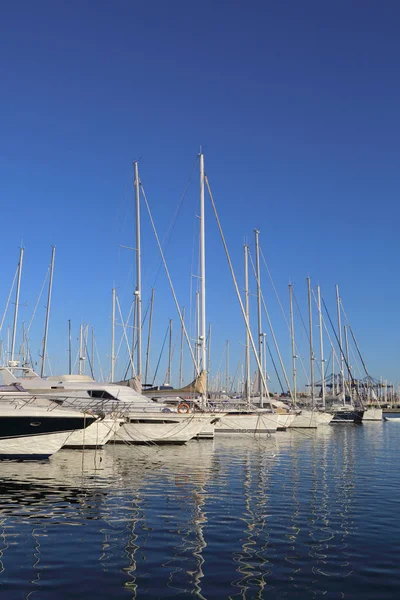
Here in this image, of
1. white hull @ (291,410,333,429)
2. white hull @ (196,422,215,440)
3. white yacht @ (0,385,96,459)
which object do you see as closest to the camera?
white yacht @ (0,385,96,459)

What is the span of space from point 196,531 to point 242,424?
32.5m

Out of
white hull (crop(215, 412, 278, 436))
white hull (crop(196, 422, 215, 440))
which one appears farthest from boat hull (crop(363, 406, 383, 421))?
white hull (crop(196, 422, 215, 440))

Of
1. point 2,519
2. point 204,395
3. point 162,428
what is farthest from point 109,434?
point 2,519

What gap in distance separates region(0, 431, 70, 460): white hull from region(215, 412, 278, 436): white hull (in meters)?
21.4

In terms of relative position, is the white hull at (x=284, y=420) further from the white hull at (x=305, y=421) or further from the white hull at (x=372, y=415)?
the white hull at (x=372, y=415)

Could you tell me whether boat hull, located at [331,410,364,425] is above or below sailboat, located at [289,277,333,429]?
below

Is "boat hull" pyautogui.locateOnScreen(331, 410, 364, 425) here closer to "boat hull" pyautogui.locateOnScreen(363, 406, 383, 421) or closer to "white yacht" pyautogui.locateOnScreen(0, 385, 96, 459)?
"boat hull" pyautogui.locateOnScreen(363, 406, 383, 421)

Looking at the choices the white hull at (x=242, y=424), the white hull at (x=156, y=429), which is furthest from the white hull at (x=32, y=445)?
the white hull at (x=242, y=424)

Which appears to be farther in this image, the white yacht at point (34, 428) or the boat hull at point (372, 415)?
the boat hull at point (372, 415)

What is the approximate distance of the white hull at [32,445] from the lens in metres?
23.8

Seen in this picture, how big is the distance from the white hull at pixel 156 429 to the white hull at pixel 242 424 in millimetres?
10345

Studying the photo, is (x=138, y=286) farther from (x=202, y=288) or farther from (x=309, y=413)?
(x=309, y=413)

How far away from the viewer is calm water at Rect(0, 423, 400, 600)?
9.32m

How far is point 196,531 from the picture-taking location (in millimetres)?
12898
